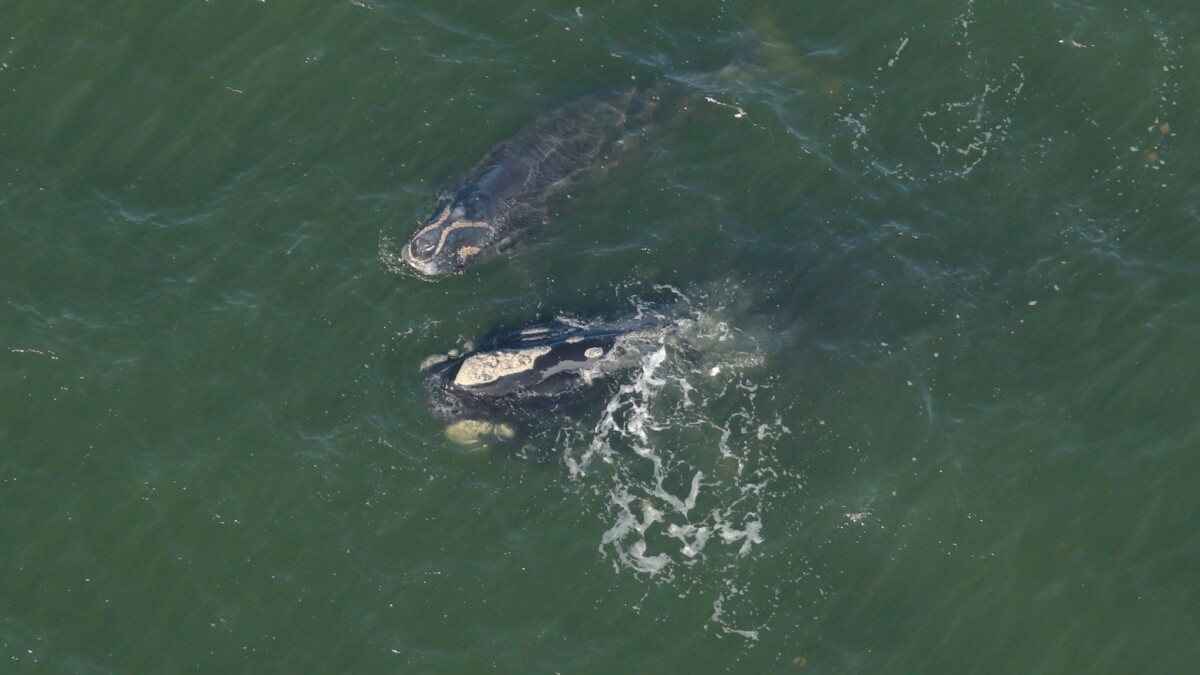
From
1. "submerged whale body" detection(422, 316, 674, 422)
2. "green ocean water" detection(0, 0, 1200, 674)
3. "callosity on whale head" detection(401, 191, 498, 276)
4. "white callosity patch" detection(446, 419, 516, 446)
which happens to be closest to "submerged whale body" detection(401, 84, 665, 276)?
"callosity on whale head" detection(401, 191, 498, 276)

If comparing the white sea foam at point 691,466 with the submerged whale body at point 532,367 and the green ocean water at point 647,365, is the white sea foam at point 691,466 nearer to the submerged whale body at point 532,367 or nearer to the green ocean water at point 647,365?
the green ocean water at point 647,365

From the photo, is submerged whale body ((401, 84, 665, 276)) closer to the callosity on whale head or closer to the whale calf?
the callosity on whale head

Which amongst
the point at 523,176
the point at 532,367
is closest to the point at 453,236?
the point at 523,176

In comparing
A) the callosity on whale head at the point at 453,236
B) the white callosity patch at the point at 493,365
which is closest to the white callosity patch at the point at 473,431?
the white callosity patch at the point at 493,365

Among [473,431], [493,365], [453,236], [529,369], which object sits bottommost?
[473,431]

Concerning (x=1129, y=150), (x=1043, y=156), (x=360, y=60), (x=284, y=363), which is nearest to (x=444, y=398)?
(x=284, y=363)

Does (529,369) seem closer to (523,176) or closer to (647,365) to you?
(647,365)

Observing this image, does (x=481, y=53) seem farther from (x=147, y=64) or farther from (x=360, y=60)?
(x=147, y=64)
